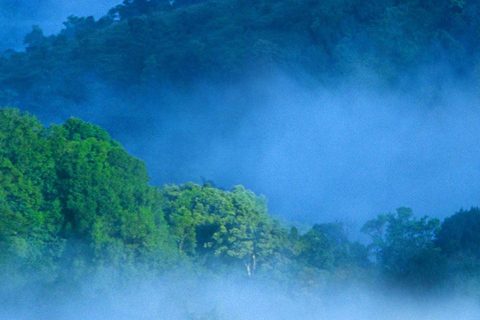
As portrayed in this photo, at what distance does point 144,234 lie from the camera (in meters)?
19.4

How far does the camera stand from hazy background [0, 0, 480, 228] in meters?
33.2

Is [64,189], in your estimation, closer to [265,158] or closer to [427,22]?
[265,158]

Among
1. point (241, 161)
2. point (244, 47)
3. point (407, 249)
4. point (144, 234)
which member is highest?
point (244, 47)

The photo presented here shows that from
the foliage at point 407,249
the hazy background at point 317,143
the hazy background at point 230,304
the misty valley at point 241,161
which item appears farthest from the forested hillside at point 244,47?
the hazy background at point 230,304

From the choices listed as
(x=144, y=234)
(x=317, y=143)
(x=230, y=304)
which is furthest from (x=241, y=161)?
(x=230, y=304)

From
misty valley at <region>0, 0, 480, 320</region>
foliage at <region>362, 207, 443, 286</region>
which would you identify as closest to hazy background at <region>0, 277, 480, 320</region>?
misty valley at <region>0, 0, 480, 320</region>

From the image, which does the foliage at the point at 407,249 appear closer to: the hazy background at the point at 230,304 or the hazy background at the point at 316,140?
the hazy background at the point at 230,304

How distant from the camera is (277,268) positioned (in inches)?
795

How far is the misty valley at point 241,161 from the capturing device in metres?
A: 18.5

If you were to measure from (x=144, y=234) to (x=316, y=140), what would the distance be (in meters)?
20.4

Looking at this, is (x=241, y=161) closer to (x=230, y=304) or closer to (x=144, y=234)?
(x=144, y=234)

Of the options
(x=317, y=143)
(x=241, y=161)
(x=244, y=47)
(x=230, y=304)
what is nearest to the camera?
(x=230, y=304)

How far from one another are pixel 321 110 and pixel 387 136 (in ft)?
13.9

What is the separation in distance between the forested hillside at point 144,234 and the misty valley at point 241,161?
0.17ft
